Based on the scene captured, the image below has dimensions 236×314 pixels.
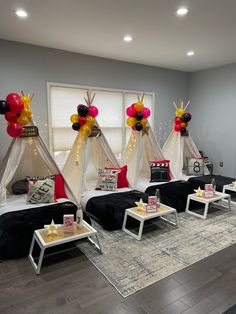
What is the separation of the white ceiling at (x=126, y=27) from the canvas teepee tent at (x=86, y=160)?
1.05 m

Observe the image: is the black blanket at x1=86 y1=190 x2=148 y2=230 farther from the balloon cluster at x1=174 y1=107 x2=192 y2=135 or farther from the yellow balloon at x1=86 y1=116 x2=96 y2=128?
the balloon cluster at x1=174 y1=107 x2=192 y2=135

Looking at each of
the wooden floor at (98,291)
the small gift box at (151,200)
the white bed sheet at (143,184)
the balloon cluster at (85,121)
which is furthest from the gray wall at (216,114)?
the wooden floor at (98,291)

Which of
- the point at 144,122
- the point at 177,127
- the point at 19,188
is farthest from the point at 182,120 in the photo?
the point at 19,188

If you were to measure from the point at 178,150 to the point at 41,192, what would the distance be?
10.7ft

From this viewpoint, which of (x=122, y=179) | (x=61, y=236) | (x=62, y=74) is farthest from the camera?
(x=62, y=74)

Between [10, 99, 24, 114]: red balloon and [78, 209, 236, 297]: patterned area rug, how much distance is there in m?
2.03

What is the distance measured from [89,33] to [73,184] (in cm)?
251

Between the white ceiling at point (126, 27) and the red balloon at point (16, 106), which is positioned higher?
the white ceiling at point (126, 27)

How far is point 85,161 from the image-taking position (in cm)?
402

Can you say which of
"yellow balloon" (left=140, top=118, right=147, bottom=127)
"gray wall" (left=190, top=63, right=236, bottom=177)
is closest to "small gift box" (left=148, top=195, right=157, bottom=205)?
"yellow balloon" (left=140, top=118, right=147, bottom=127)

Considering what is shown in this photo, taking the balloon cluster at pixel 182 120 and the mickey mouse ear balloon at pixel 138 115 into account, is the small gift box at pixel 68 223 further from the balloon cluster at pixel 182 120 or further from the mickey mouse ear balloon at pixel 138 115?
the balloon cluster at pixel 182 120

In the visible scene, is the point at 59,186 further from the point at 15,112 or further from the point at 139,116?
the point at 139,116

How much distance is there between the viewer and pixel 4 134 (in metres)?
4.06

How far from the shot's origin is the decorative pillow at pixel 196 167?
535 cm
